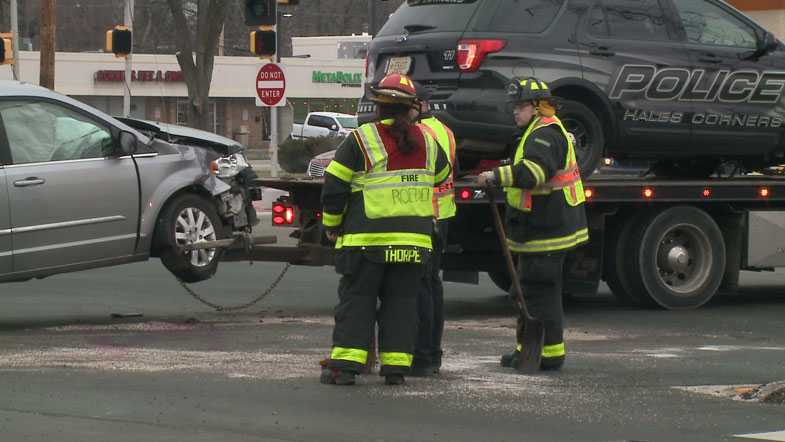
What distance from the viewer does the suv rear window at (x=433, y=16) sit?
39.3ft

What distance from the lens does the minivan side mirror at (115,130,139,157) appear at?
1128 cm

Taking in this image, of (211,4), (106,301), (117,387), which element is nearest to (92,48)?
(211,4)

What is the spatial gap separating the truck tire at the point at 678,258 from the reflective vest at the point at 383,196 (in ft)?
15.0

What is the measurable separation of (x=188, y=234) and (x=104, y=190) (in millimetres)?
839

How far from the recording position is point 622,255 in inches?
502

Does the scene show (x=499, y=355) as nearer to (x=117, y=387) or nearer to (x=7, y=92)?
(x=117, y=387)

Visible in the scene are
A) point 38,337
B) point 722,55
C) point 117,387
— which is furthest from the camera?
point 722,55

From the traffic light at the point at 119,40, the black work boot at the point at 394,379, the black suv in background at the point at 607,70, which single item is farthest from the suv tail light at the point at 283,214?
A: the traffic light at the point at 119,40

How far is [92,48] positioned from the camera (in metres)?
82.0

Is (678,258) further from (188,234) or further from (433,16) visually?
(188,234)

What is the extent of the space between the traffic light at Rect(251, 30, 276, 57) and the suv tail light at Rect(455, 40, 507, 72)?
10905 mm

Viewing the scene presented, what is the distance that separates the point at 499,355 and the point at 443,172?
163cm

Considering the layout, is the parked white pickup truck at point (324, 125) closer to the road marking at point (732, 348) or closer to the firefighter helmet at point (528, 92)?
the road marking at point (732, 348)

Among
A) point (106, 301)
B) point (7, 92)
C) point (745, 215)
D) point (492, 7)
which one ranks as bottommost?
point (106, 301)
